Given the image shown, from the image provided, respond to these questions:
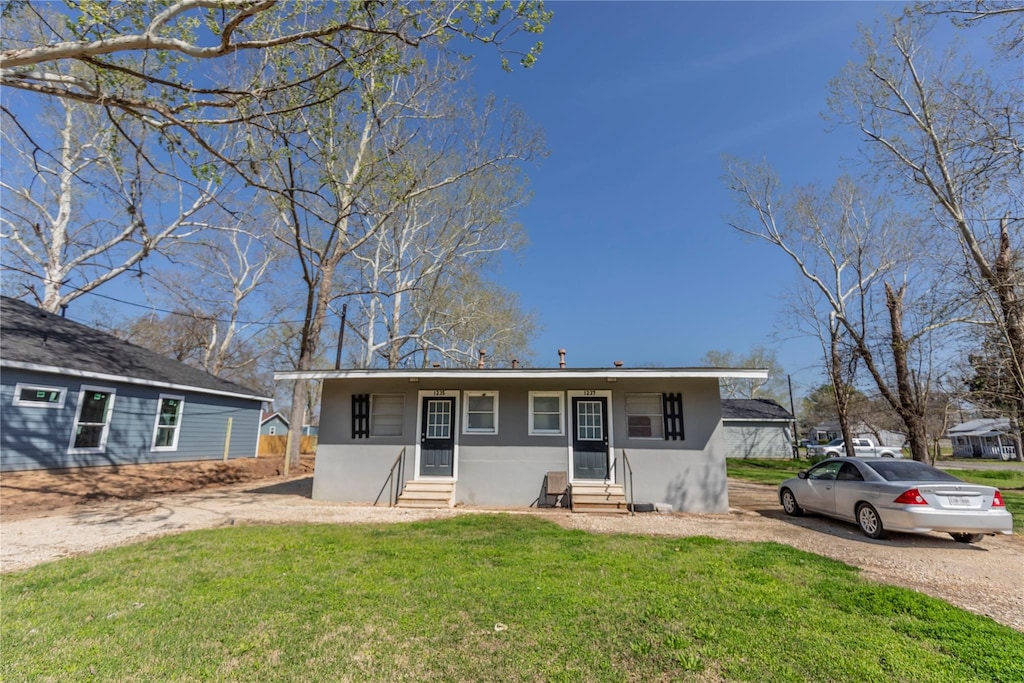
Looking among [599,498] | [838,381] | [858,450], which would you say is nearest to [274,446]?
[599,498]

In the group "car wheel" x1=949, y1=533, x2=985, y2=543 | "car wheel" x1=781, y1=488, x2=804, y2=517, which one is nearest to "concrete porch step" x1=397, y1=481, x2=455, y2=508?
"car wheel" x1=781, y1=488, x2=804, y2=517

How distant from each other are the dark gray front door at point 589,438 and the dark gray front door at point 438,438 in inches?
108

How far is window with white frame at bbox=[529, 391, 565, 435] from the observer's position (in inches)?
394

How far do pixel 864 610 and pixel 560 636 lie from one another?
9.05 ft

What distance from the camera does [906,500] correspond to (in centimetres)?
640

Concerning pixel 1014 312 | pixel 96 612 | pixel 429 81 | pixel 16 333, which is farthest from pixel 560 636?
pixel 16 333

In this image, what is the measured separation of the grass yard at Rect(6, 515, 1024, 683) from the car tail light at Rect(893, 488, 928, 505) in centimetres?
196

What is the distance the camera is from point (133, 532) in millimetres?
6980

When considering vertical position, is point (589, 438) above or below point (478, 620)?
above

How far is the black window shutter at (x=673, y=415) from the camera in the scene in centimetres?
963

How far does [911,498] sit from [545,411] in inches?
244

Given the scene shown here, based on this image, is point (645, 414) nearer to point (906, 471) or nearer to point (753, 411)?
point (906, 471)

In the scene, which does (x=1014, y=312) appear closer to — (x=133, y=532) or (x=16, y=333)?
(x=133, y=532)

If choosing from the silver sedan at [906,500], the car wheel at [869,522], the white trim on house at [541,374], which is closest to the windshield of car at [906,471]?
the silver sedan at [906,500]
